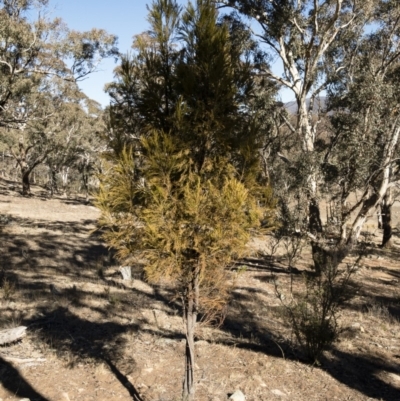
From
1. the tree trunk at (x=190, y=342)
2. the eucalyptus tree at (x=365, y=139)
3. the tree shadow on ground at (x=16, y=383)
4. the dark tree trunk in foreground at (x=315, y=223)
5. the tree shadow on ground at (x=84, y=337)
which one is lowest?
the tree shadow on ground at (x=16, y=383)

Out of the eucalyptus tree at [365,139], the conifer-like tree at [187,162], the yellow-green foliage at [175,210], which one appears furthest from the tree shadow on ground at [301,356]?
the eucalyptus tree at [365,139]

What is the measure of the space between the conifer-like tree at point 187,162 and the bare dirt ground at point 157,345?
77 cm

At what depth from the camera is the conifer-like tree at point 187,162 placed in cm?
439

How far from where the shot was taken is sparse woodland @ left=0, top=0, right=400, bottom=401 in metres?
4.55

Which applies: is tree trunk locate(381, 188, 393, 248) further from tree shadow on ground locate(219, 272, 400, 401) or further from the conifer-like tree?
the conifer-like tree

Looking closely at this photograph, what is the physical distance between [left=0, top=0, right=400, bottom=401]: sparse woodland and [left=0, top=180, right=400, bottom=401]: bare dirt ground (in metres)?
0.08

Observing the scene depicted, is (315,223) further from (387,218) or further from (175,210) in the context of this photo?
(175,210)

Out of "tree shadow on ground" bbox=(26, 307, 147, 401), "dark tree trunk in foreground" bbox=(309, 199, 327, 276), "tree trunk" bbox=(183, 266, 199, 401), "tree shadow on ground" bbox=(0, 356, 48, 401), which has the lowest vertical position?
"tree shadow on ground" bbox=(0, 356, 48, 401)

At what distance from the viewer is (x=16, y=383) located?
19.4 ft

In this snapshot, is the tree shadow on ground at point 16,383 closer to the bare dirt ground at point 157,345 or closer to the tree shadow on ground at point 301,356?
the bare dirt ground at point 157,345

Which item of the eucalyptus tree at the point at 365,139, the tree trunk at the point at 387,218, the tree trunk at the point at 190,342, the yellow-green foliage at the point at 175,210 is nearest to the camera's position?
the yellow-green foliage at the point at 175,210

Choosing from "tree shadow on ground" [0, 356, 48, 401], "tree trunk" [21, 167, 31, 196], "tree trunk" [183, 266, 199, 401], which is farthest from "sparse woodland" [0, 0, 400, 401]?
"tree trunk" [21, 167, 31, 196]

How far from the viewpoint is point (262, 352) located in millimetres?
7328

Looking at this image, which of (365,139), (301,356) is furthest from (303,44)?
(301,356)
